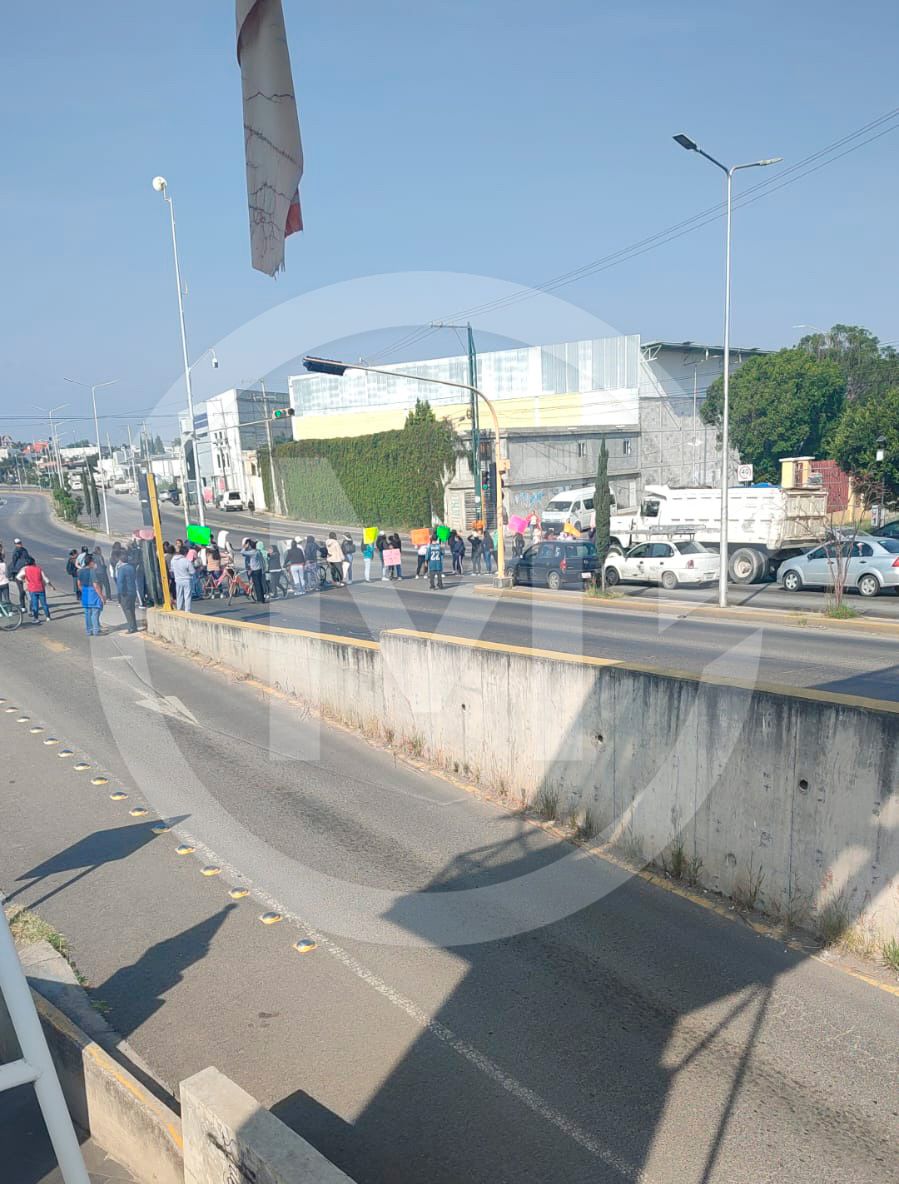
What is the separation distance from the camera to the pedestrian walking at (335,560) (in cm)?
2658

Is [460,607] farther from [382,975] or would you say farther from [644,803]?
[382,975]

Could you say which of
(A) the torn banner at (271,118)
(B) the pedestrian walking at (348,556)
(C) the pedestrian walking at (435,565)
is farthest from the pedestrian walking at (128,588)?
(A) the torn banner at (271,118)

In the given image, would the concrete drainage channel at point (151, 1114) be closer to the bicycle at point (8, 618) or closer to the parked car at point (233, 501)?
the bicycle at point (8, 618)

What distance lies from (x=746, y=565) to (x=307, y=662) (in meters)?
17.5

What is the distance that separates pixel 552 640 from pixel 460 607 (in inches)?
229

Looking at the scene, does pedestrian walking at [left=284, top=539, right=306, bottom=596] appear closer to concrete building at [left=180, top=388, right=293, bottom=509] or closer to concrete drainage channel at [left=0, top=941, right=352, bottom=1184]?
concrete drainage channel at [left=0, top=941, right=352, bottom=1184]

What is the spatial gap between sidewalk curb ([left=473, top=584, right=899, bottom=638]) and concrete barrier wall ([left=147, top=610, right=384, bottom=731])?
1013 centimetres

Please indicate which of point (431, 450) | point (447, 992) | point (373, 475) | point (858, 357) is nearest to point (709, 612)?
point (447, 992)

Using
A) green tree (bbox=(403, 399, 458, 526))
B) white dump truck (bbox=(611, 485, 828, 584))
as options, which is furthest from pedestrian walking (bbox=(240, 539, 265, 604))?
green tree (bbox=(403, 399, 458, 526))

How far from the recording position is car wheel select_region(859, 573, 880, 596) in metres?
21.8

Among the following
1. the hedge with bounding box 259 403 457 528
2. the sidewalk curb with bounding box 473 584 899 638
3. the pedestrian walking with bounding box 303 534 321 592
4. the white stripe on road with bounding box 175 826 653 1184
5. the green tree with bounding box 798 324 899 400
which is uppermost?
the green tree with bounding box 798 324 899 400

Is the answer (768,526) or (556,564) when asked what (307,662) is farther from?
(768,526)

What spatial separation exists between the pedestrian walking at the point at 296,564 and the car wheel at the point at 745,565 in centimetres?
1317

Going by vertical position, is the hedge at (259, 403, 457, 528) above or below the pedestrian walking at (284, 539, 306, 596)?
above
